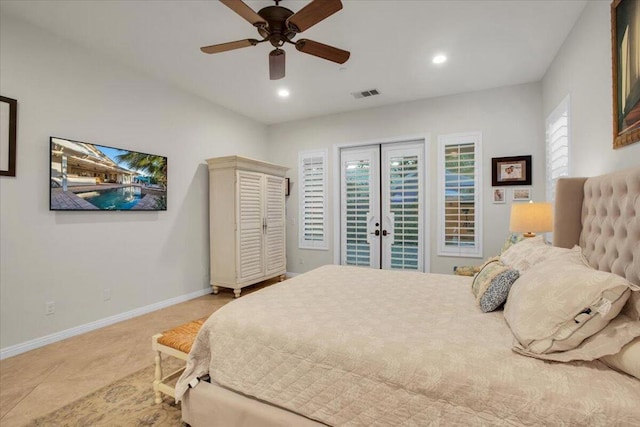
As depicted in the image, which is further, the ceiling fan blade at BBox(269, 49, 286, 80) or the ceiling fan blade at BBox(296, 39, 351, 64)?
the ceiling fan blade at BBox(269, 49, 286, 80)

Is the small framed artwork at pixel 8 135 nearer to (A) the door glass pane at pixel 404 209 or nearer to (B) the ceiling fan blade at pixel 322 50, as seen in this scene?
(B) the ceiling fan blade at pixel 322 50

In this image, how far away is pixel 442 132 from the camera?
13.8 ft

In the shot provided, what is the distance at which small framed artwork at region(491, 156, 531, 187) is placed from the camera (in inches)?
147

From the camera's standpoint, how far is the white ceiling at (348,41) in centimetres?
239

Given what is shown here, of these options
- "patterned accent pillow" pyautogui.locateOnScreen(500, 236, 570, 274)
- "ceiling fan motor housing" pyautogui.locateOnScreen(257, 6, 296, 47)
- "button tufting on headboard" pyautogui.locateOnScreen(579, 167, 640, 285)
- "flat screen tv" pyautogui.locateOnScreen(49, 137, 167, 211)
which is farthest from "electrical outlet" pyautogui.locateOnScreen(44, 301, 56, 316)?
"button tufting on headboard" pyautogui.locateOnScreen(579, 167, 640, 285)

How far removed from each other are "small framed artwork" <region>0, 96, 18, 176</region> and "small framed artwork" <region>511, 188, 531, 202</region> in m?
5.17

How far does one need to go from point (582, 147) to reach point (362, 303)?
89.8 inches

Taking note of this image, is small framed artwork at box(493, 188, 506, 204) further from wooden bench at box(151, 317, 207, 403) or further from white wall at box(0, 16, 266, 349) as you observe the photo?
white wall at box(0, 16, 266, 349)

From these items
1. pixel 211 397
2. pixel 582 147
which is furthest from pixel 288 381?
pixel 582 147

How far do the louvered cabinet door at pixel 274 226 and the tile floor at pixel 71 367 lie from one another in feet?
5.31

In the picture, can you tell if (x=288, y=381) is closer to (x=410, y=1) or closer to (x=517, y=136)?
(x=410, y=1)

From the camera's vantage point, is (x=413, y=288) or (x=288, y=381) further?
(x=413, y=288)

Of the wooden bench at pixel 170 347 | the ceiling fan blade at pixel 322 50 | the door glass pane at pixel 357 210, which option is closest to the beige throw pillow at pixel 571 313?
the wooden bench at pixel 170 347

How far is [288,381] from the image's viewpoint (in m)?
1.32
